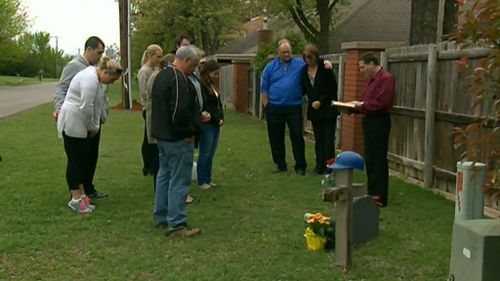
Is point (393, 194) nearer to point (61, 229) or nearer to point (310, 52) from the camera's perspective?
point (310, 52)

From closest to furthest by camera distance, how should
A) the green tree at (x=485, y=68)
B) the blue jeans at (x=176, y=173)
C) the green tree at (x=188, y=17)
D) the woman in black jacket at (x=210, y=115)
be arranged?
the green tree at (x=485, y=68) → the blue jeans at (x=176, y=173) → the woman in black jacket at (x=210, y=115) → the green tree at (x=188, y=17)

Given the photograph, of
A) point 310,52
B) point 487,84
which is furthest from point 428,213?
point 487,84

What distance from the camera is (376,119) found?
709 centimetres

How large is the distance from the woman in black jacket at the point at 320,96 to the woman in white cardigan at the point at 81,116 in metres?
2.97

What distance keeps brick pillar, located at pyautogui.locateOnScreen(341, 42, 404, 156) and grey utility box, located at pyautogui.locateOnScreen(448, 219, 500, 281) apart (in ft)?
19.3

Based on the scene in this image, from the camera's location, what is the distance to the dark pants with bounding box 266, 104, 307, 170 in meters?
9.20

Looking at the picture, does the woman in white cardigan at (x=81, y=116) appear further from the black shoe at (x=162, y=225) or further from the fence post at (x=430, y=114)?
the fence post at (x=430, y=114)

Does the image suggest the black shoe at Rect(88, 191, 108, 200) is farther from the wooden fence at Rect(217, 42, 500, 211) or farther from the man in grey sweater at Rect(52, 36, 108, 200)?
the wooden fence at Rect(217, 42, 500, 211)

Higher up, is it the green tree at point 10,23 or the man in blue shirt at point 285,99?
Answer: the green tree at point 10,23

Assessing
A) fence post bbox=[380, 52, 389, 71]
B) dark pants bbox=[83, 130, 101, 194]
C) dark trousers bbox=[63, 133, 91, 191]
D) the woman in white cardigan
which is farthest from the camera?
fence post bbox=[380, 52, 389, 71]

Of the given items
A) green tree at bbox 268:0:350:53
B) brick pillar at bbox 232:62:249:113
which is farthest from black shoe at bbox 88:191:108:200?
green tree at bbox 268:0:350:53

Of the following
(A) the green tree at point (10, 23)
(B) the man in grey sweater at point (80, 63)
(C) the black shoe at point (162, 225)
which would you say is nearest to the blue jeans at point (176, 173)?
(C) the black shoe at point (162, 225)

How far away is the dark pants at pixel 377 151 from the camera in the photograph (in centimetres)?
710

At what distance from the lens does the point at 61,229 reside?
243 inches
